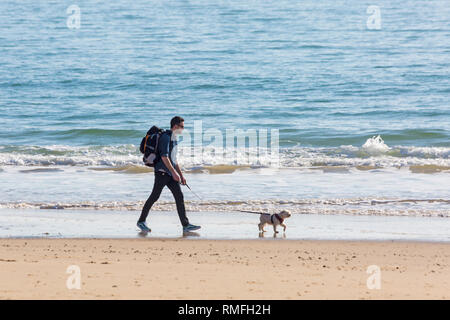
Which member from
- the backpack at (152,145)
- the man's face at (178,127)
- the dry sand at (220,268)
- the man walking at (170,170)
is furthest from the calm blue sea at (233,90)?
the dry sand at (220,268)

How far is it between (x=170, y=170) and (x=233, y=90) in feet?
65.0

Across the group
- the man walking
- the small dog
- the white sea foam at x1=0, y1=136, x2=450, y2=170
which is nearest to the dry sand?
the small dog

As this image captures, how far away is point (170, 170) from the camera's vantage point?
8.59m

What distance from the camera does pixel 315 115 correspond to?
2386 cm

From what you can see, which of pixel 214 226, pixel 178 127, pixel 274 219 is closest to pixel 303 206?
pixel 214 226

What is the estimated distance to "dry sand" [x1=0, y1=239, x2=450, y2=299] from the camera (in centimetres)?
556

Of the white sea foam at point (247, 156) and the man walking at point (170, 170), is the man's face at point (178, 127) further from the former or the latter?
the white sea foam at point (247, 156)

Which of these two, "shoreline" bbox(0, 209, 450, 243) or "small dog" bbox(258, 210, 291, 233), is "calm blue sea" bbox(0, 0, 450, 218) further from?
"small dog" bbox(258, 210, 291, 233)

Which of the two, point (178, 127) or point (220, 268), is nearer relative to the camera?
point (220, 268)

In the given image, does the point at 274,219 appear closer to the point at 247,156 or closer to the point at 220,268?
the point at 220,268

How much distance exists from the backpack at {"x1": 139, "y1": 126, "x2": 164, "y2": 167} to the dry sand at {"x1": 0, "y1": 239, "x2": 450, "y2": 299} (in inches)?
40.1

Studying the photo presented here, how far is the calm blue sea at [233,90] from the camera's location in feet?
45.6

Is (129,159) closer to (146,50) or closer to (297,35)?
(146,50)

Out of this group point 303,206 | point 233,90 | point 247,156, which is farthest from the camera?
point 233,90
